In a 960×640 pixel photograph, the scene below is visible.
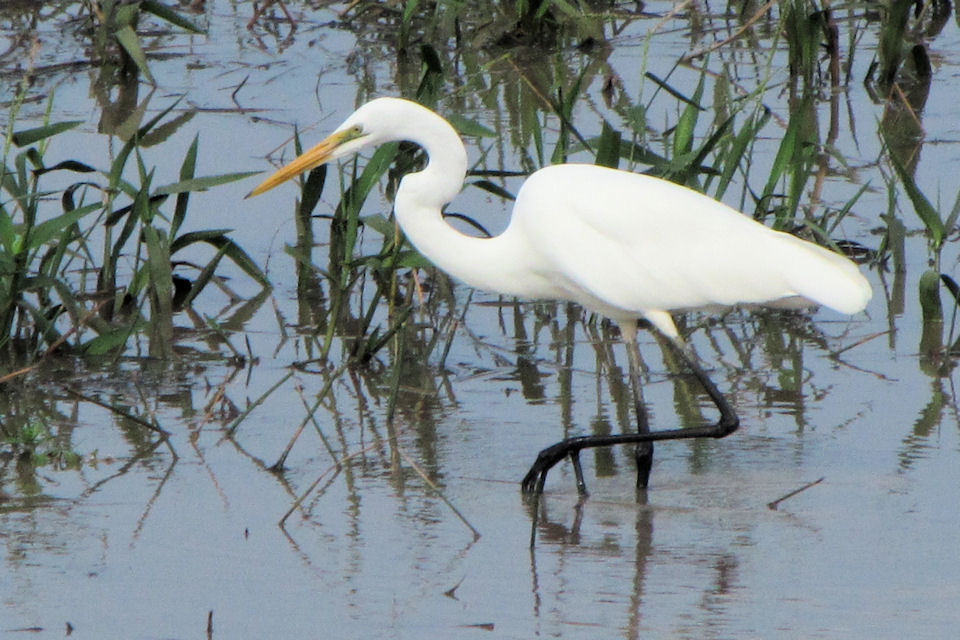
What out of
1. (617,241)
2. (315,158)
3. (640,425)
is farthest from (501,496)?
(315,158)

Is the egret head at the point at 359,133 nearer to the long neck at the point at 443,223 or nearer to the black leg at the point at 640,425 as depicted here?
the long neck at the point at 443,223

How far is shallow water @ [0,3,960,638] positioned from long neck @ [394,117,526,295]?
0.49 meters

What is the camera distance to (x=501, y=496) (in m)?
4.24

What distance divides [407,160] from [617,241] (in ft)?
4.01

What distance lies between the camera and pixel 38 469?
14.0 feet

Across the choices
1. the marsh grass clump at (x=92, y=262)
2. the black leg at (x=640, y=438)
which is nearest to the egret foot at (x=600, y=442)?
the black leg at (x=640, y=438)

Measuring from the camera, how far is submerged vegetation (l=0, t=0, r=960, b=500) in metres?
4.94

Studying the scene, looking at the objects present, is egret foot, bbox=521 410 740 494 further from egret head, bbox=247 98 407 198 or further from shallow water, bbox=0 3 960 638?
egret head, bbox=247 98 407 198

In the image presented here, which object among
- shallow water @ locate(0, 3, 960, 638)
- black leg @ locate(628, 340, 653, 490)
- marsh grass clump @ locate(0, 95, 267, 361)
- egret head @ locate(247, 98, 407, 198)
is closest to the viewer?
shallow water @ locate(0, 3, 960, 638)

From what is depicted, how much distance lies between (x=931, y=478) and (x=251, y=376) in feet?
6.86

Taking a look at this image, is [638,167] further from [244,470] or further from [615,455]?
[244,470]

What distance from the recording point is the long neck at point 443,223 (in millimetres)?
4254

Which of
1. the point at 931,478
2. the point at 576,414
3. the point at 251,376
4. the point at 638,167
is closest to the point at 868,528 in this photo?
the point at 931,478

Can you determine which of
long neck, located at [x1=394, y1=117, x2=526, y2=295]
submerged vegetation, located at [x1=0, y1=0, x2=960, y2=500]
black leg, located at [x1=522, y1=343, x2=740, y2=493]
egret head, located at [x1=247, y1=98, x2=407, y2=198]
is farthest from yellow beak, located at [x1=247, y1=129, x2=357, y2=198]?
black leg, located at [x1=522, y1=343, x2=740, y2=493]
